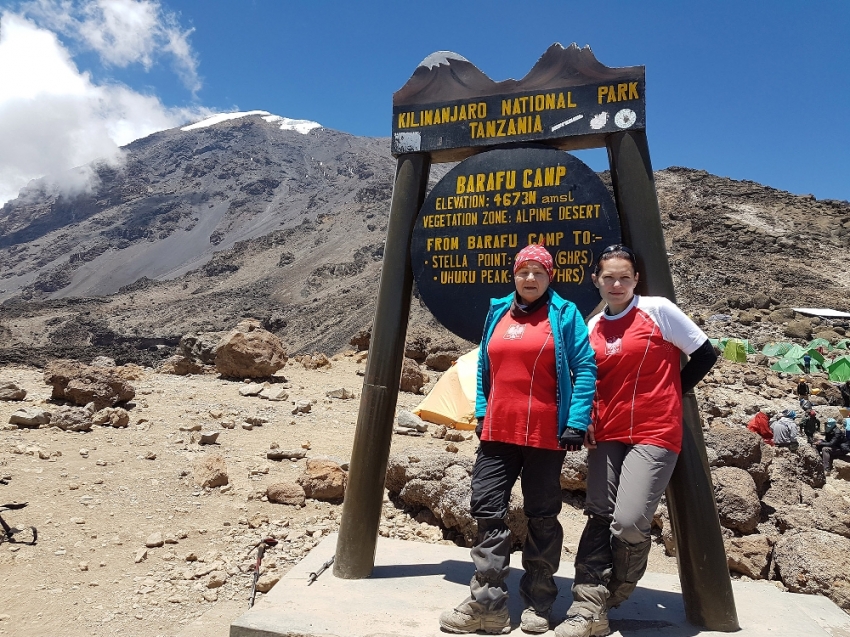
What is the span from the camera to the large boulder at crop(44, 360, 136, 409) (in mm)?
7664

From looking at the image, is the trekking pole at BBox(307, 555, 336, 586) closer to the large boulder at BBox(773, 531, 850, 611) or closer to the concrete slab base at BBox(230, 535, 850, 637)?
the concrete slab base at BBox(230, 535, 850, 637)

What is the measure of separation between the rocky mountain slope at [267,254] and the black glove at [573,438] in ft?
45.7

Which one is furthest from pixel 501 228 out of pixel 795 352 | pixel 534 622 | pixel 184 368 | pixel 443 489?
pixel 795 352

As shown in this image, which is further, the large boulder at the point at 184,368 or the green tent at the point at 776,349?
the green tent at the point at 776,349

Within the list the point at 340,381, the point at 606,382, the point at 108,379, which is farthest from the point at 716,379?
the point at 606,382

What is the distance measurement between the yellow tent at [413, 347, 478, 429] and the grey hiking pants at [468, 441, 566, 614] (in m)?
6.18

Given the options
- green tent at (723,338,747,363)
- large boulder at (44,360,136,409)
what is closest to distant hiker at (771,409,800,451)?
large boulder at (44,360,136,409)

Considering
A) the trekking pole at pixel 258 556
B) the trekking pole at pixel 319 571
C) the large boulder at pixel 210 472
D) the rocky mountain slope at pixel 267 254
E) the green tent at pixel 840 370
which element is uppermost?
the rocky mountain slope at pixel 267 254

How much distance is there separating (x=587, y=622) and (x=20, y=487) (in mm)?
4843

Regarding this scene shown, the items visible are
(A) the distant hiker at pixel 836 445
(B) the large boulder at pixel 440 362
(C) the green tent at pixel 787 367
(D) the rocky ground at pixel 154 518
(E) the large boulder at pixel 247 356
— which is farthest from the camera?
(C) the green tent at pixel 787 367

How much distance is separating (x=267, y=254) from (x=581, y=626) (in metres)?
62.6

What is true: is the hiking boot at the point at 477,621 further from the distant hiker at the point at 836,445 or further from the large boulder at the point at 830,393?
the large boulder at the point at 830,393

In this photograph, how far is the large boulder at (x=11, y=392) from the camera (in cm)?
790

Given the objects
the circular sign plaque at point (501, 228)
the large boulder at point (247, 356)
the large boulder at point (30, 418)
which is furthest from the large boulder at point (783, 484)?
the large boulder at point (247, 356)
